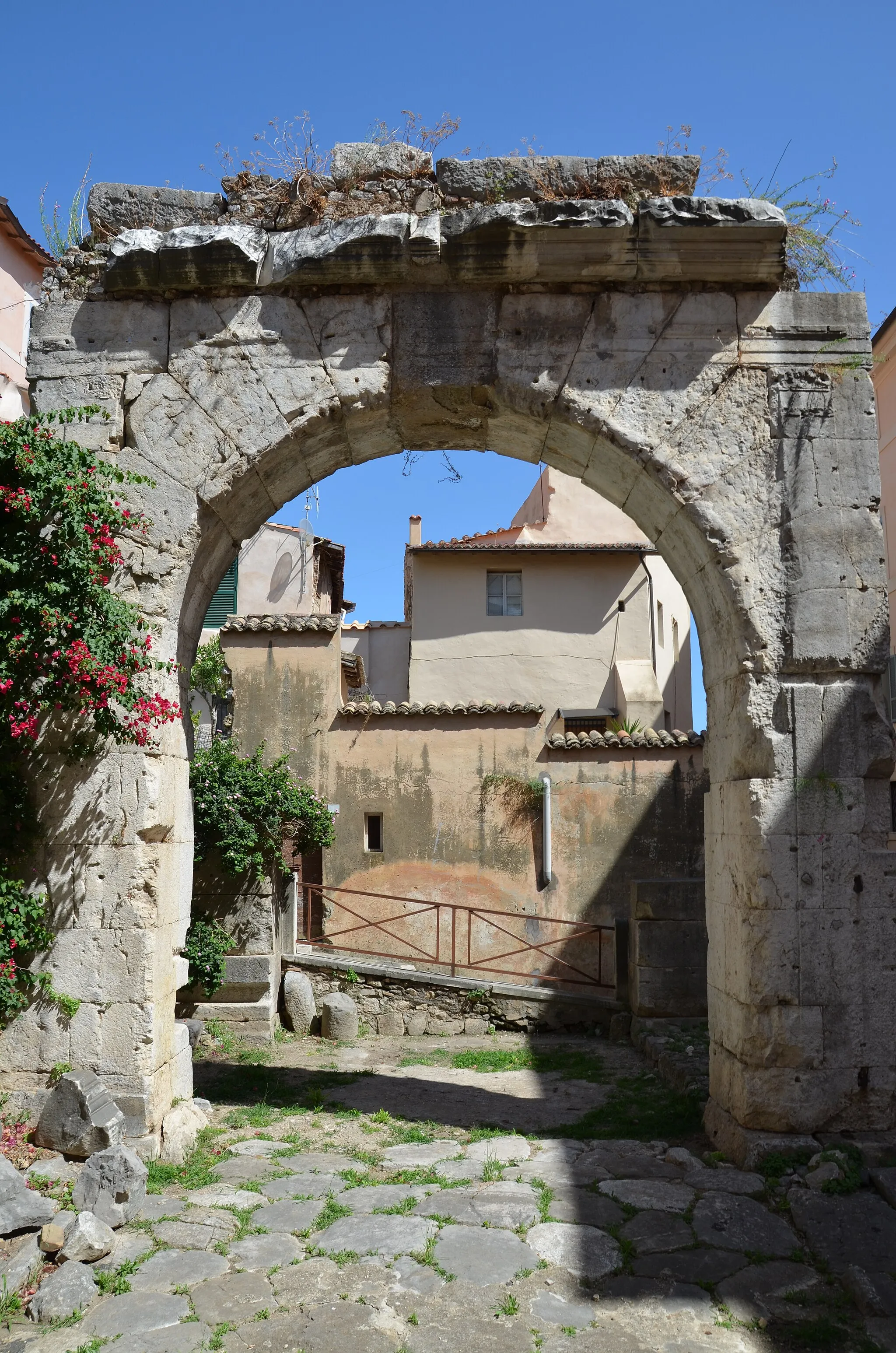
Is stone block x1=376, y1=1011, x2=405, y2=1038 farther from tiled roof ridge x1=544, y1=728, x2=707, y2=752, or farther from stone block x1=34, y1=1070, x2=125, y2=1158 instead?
stone block x1=34, y1=1070, x2=125, y2=1158

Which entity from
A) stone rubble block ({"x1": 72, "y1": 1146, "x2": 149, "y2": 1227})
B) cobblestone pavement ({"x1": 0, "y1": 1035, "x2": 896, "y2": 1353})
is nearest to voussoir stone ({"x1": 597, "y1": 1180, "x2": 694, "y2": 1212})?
cobblestone pavement ({"x1": 0, "y1": 1035, "x2": 896, "y2": 1353})

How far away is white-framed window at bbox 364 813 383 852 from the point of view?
12.9 meters

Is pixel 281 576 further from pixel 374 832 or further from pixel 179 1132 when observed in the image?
pixel 179 1132

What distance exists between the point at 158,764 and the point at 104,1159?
1842mm

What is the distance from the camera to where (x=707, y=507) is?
524 cm

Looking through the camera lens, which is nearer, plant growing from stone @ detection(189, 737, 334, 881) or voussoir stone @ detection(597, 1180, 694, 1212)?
voussoir stone @ detection(597, 1180, 694, 1212)

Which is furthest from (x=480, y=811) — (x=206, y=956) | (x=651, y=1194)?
(x=651, y=1194)

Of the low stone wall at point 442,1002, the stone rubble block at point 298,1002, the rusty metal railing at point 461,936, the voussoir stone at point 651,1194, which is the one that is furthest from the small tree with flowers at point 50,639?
the rusty metal railing at point 461,936

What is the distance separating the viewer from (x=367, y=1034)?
10.1m

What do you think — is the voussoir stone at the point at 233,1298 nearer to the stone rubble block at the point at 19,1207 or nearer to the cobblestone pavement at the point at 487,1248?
the cobblestone pavement at the point at 487,1248

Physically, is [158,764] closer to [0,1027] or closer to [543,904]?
[0,1027]

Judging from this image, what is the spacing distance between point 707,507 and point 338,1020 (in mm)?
6505

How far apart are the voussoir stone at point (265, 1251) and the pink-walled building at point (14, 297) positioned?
11.5m

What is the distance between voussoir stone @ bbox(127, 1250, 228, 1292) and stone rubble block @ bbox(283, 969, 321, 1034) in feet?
18.5
